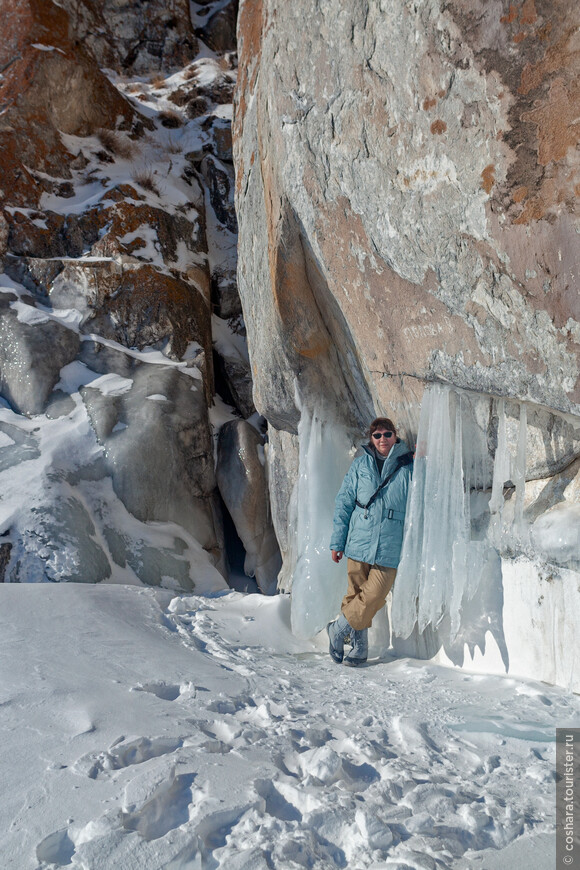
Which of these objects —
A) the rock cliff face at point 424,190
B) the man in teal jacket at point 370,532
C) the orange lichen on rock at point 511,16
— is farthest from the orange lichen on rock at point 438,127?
the man in teal jacket at point 370,532

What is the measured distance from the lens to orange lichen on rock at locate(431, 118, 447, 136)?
116 inches

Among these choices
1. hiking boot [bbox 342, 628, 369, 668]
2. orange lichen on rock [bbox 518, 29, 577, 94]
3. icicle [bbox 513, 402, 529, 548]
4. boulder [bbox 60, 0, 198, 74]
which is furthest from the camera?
boulder [bbox 60, 0, 198, 74]

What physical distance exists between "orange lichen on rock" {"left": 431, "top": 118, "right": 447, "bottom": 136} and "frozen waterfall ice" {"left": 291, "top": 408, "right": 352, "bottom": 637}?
2617mm

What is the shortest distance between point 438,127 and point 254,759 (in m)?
2.88

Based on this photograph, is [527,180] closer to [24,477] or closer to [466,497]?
[466,497]

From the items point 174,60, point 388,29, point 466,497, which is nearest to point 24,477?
point 466,497

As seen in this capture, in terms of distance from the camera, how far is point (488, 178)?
279cm

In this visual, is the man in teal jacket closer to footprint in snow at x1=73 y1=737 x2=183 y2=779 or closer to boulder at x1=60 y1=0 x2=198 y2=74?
footprint in snow at x1=73 y1=737 x2=183 y2=779

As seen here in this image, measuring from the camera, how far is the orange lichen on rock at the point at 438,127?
294cm

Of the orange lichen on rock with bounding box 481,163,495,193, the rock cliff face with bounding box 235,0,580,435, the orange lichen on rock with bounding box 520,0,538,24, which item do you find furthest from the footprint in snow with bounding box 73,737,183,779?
the orange lichen on rock with bounding box 520,0,538,24

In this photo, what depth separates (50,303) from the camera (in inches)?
340

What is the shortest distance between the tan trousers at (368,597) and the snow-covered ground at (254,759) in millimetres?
351

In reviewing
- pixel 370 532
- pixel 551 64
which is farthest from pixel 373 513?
pixel 551 64

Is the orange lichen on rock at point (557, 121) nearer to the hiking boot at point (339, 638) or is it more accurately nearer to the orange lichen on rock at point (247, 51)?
the hiking boot at point (339, 638)
